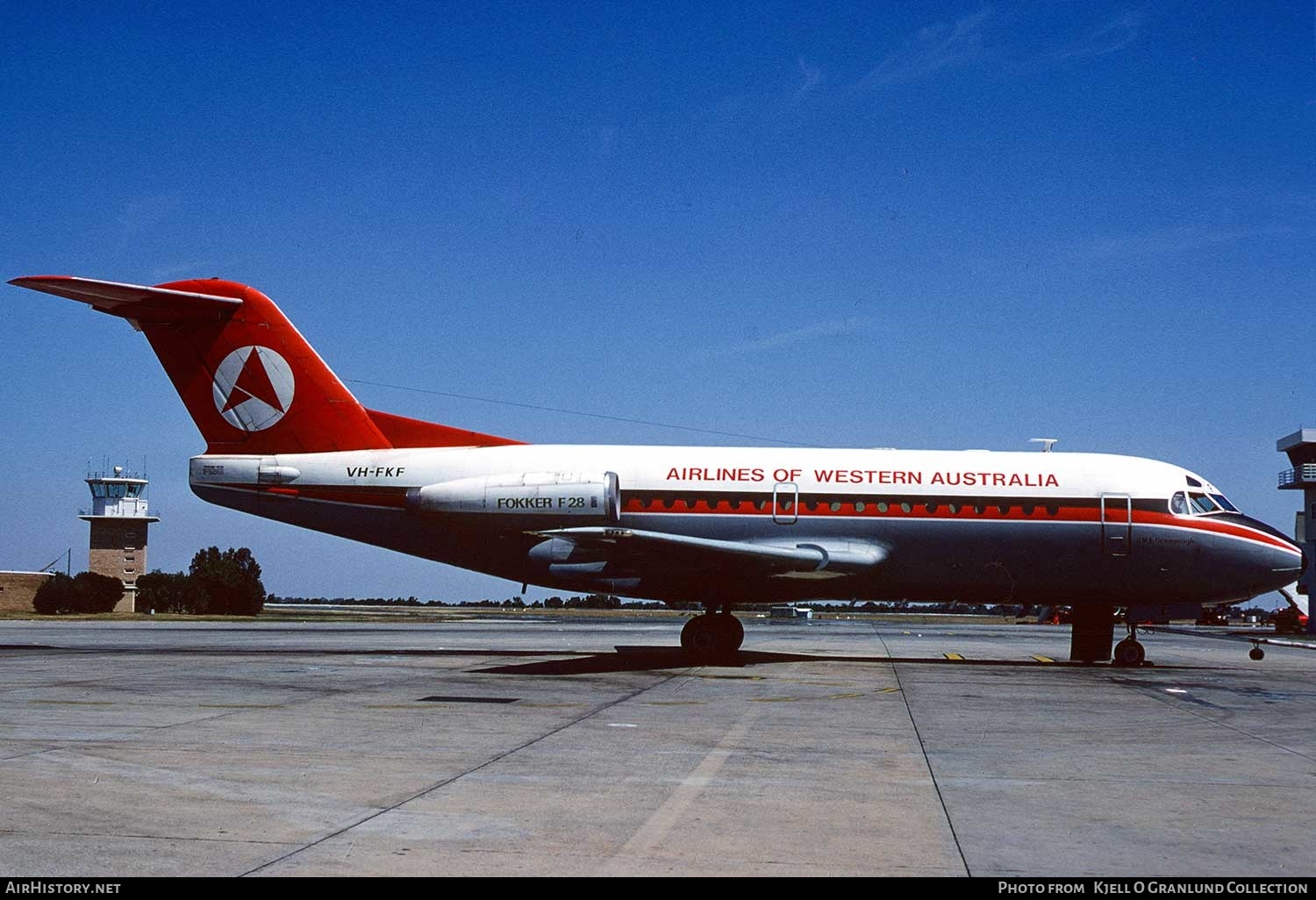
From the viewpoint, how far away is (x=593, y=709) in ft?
46.3

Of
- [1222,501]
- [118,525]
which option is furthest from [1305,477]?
[118,525]

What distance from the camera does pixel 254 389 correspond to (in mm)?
24375

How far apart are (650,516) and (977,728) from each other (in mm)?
11189

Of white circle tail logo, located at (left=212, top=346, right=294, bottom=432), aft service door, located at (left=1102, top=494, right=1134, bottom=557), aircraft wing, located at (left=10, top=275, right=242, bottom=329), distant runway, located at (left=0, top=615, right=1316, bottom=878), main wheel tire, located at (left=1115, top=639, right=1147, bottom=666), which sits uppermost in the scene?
aircraft wing, located at (left=10, top=275, right=242, bottom=329)

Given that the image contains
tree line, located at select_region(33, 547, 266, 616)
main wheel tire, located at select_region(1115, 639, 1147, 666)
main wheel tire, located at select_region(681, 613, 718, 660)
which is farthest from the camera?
tree line, located at select_region(33, 547, 266, 616)

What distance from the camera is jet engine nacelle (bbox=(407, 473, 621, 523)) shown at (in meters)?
22.4

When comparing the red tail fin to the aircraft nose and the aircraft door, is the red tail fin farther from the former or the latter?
the aircraft nose

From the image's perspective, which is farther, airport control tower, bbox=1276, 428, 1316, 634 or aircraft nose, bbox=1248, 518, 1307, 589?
airport control tower, bbox=1276, 428, 1316, 634

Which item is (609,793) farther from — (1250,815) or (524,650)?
(524,650)

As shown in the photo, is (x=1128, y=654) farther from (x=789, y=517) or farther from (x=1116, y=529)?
(x=789, y=517)

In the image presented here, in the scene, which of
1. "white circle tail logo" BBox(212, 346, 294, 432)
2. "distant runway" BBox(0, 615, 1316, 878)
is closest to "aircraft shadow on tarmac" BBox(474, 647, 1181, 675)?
"distant runway" BBox(0, 615, 1316, 878)

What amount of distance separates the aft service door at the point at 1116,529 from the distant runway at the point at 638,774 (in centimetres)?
385

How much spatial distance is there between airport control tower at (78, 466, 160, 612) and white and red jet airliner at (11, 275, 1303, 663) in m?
67.4
